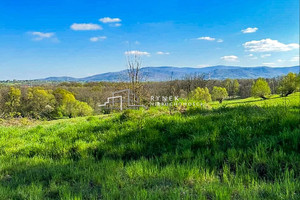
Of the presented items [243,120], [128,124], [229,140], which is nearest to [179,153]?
[229,140]

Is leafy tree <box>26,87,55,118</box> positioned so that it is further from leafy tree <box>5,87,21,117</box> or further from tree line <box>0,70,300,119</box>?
leafy tree <box>5,87,21,117</box>

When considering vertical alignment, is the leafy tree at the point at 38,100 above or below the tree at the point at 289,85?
below

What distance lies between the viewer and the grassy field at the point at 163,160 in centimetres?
254

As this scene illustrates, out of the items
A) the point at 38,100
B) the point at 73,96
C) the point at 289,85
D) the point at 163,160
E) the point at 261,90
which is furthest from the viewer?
the point at 73,96

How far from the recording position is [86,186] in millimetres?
2902

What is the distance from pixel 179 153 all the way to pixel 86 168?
173 cm

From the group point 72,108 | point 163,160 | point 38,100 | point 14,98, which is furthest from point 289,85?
point 14,98

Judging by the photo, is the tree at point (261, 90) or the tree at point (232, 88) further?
the tree at point (232, 88)

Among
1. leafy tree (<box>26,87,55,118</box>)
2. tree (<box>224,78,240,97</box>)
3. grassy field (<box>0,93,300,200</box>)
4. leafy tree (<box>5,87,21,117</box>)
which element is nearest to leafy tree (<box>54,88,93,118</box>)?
leafy tree (<box>26,87,55,118</box>)

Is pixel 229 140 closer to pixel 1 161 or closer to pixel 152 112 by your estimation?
pixel 152 112

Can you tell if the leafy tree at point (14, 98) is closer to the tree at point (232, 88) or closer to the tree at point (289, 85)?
the tree at point (289, 85)

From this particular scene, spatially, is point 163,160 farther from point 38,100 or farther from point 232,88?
point 232,88

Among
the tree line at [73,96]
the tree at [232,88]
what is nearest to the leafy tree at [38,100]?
the tree line at [73,96]

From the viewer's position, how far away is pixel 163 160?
3785 mm
